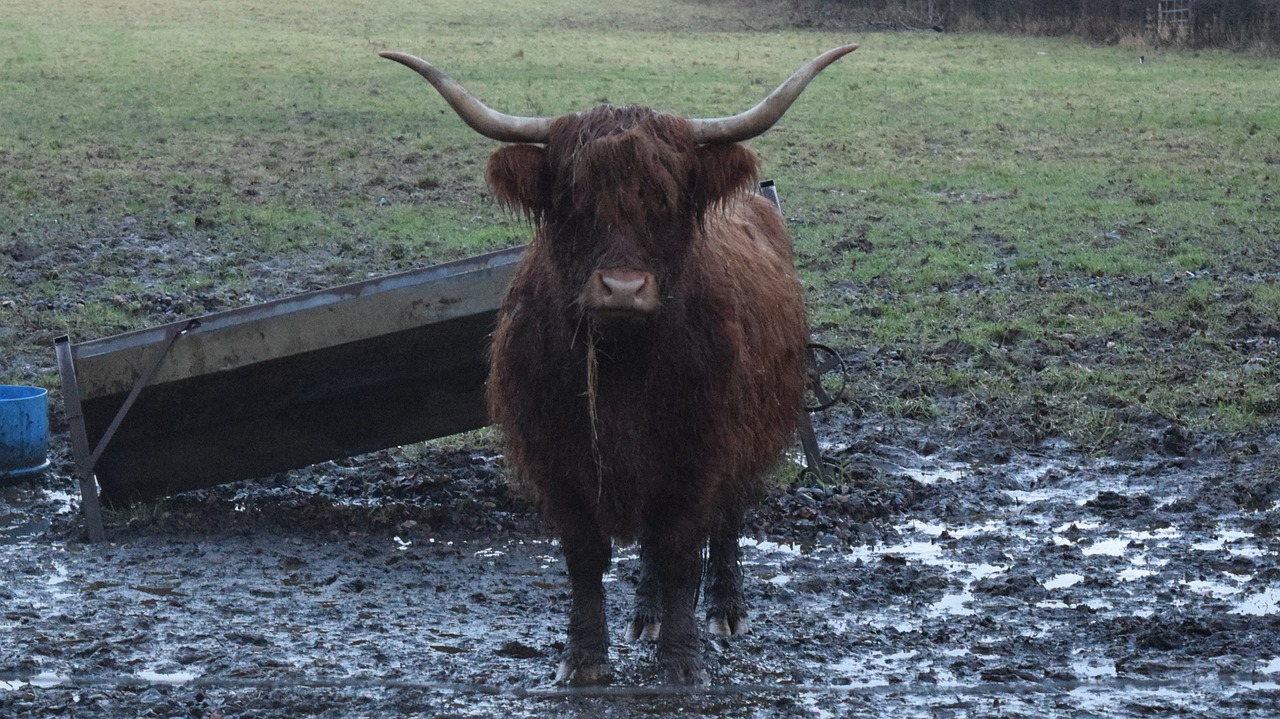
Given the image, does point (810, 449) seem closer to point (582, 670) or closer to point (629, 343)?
point (582, 670)

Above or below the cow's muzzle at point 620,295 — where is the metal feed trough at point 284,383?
below

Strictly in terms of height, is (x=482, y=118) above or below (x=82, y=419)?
above

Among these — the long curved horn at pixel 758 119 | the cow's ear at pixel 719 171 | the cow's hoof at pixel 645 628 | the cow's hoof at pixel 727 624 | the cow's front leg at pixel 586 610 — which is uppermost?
the long curved horn at pixel 758 119

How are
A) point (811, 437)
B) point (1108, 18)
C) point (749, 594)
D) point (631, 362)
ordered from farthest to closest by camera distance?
point (1108, 18), point (811, 437), point (749, 594), point (631, 362)

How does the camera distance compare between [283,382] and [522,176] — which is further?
[283,382]

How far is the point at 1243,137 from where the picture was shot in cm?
1608

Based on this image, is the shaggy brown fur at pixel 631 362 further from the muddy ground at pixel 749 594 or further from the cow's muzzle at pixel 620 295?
the muddy ground at pixel 749 594

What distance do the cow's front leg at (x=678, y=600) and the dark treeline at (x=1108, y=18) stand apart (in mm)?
24105

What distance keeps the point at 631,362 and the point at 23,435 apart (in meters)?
3.31

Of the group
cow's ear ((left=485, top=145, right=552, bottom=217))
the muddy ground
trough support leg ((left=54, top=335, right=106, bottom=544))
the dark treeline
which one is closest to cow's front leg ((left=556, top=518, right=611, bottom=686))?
the muddy ground

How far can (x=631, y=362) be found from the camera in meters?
4.38

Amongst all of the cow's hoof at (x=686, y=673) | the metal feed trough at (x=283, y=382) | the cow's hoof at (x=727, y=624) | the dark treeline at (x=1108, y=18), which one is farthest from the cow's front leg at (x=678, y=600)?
the dark treeline at (x=1108, y=18)

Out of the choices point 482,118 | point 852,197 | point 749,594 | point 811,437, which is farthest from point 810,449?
point 852,197

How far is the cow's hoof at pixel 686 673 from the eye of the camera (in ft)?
15.0
